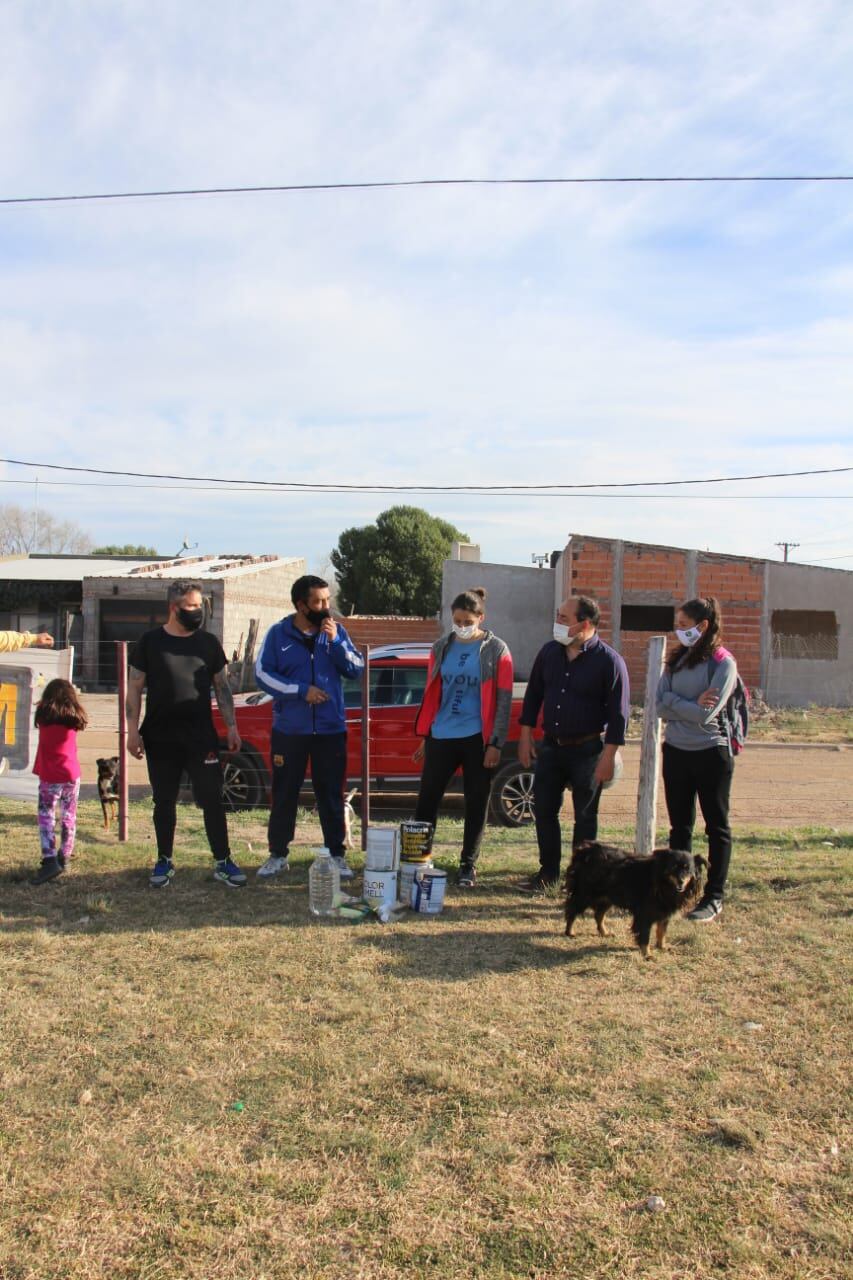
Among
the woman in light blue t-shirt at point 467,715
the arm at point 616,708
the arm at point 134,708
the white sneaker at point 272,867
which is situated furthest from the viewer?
the white sneaker at point 272,867

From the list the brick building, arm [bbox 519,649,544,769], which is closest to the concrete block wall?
the brick building

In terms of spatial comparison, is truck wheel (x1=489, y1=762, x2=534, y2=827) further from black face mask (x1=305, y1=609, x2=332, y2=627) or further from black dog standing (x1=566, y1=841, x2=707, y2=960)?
black dog standing (x1=566, y1=841, x2=707, y2=960)

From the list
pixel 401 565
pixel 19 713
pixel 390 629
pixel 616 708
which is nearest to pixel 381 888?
pixel 616 708

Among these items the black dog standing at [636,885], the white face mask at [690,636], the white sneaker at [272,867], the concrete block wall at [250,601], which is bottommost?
the white sneaker at [272,867]

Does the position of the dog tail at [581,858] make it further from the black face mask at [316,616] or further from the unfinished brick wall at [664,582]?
the unfinished brick wall at [664,582]

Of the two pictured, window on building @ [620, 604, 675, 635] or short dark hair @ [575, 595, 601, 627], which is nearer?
short dark hair @ [575, 595, 601, 627]

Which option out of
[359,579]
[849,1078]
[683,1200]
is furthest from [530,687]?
[359,579]

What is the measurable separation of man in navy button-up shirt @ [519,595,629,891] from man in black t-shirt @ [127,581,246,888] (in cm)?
187

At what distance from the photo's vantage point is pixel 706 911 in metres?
5.39

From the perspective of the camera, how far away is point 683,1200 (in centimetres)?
275

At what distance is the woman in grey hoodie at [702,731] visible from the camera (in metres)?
5.31

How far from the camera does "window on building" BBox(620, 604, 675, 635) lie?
22.5 meters

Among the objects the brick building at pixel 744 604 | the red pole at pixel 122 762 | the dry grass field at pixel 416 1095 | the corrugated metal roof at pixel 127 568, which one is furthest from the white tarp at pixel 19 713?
the corrugated metal roof at pixel 127 568

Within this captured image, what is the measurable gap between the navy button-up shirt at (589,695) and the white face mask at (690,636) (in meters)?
0.40
